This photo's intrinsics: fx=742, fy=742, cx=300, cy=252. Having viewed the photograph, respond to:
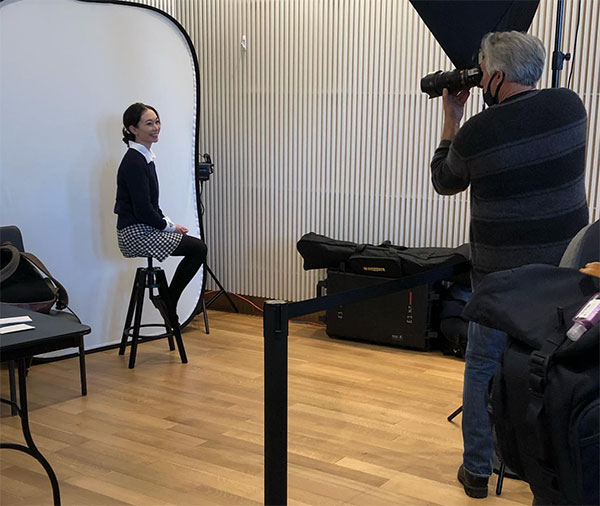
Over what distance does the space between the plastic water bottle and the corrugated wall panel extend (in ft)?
10.6

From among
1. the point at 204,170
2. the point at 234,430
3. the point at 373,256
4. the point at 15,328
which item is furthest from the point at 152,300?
the point at 15,328

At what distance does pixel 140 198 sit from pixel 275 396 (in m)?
2.50

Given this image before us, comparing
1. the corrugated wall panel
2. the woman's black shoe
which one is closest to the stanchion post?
the woman's black shoe

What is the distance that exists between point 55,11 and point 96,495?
8.76 ft

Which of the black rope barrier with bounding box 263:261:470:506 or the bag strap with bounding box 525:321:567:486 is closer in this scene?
the bag strap with bounding box 525:321:567:486

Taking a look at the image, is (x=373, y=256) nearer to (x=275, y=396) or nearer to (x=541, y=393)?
(x=275, y=396)

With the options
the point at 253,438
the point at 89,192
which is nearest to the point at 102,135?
the point at 89,192

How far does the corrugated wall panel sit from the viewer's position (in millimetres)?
4641

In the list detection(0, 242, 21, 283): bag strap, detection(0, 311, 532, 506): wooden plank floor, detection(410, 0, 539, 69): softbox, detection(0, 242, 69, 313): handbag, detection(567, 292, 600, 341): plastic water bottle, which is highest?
detection(410, 0, 539, 69): softbox

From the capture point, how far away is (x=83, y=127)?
4.21 meters

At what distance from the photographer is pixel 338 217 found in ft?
16.6

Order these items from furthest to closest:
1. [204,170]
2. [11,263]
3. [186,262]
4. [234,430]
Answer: [204,170]
[186,262]
[11,263]
[234,430]

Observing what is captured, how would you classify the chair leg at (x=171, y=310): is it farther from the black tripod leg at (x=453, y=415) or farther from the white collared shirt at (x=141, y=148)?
the black tripod leg at (x=453, y=415)

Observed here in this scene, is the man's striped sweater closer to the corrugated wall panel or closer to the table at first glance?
the table
